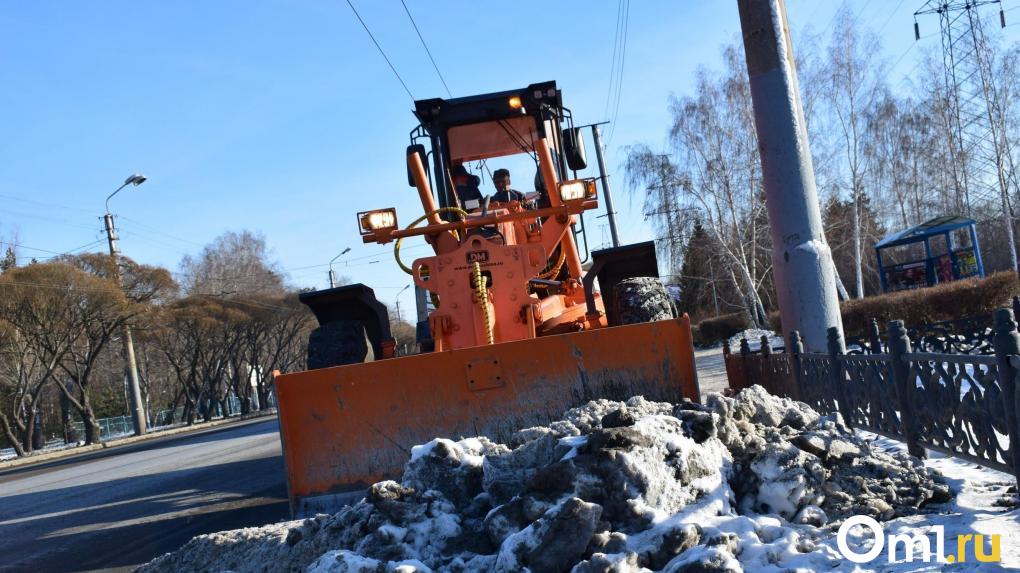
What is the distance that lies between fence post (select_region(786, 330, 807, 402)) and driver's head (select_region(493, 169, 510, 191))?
309 cm

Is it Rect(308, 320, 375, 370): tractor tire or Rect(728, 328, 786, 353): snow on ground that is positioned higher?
Rect(308, 320, 375, 370): tractor tire

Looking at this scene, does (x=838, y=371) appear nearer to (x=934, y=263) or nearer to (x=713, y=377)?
(x=713, y=377)

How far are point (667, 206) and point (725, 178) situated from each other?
473cm

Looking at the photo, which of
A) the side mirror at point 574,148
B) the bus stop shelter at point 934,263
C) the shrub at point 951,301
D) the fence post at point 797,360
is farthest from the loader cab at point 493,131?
the bus stop shelter at point 934,263

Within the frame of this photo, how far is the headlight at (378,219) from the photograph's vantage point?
7270 millimetres

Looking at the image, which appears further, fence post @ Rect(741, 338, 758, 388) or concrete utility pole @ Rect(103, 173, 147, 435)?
concrete utility pole @ Rect(103, 173, 147, 435)

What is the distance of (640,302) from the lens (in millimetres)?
7387

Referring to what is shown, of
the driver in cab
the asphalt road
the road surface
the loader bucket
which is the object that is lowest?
the road surface

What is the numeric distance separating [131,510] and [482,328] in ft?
15.1

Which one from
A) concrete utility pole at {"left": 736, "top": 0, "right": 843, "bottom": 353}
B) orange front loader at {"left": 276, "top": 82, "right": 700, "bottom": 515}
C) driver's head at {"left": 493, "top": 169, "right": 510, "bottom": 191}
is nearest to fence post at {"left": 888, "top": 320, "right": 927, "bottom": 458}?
orange front loader at {"left": 276, "top": 82, "right": 700, "bottom": 515}

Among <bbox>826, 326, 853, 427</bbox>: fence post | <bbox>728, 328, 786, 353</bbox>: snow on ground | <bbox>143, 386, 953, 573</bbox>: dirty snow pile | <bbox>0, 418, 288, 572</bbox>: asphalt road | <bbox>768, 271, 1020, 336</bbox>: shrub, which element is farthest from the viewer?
<bbox>728, 328, 786, 353</bbox>: snow on ground

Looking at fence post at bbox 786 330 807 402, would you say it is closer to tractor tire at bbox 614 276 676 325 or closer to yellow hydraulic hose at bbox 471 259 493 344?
tractor tire at bbox 614 276 676 325

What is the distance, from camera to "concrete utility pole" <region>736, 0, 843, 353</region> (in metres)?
8.02

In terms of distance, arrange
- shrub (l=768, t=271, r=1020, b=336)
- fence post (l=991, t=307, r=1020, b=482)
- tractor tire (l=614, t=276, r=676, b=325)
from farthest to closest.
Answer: shrub (l=768, t=271, r=1020, b=336) < tractor tire (l=614, t=276, r=676, b=325) < fence post (l=991, t=307, r=1020, b=482)
